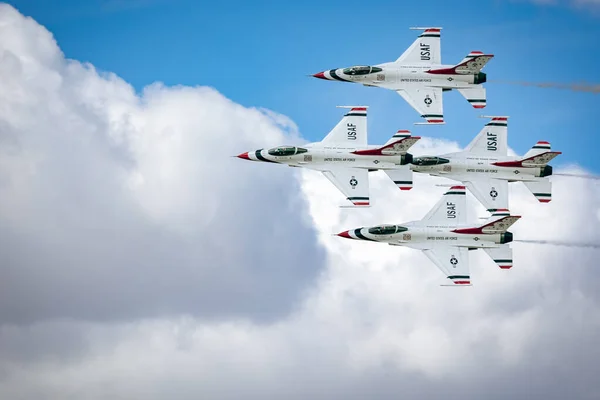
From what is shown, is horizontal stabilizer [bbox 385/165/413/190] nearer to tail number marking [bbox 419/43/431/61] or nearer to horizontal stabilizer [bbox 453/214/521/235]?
horizontal stabilizer [bbox 453/214/521/235]

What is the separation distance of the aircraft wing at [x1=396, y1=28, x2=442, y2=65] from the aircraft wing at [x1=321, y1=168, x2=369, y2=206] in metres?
9.41

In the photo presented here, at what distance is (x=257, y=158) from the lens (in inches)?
4469

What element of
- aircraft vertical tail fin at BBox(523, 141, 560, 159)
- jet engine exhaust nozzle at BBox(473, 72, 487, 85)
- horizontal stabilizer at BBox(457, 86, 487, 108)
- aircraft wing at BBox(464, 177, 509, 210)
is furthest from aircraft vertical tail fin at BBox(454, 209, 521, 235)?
jet engine exhaust nozzle at BBox(473, 72, 487, 85)

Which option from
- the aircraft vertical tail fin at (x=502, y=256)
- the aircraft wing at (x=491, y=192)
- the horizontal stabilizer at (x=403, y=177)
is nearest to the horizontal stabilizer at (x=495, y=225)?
the aircraft vertical tail fin at (x=502, y=256)

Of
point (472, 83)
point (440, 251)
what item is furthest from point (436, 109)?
point (440, 251)

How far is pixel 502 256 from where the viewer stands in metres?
109

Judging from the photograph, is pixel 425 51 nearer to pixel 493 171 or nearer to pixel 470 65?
pixel 470 65

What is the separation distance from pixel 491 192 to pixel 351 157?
998cm

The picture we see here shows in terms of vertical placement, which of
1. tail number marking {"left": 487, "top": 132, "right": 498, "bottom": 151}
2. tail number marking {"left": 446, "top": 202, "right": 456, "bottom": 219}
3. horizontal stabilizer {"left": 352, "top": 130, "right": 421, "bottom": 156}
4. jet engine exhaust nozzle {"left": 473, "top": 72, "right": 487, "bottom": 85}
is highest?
jet engine exhaust nozzle {"left": 473, "top": 72, "right": 487, "bottom": 85}

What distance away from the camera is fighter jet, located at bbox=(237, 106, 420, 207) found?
11006 cm

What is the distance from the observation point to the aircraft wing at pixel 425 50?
115 meters

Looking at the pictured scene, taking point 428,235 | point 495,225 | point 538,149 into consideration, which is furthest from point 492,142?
point 428,235

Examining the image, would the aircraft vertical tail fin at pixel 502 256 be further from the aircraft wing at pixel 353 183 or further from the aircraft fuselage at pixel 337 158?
the aircraft wing at pixel 353 183

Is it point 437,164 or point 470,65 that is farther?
point 470,65
